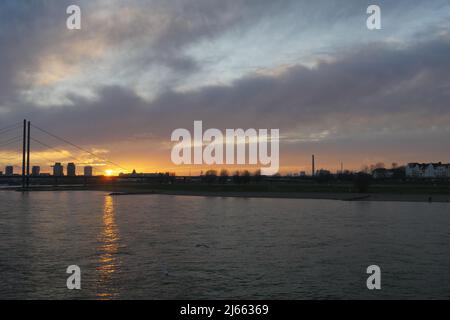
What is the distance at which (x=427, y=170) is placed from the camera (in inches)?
6196

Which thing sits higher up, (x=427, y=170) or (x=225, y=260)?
(x=427, y=170)

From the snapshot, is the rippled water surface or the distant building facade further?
the distant building facade

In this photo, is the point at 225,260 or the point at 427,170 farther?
the point at 427,170

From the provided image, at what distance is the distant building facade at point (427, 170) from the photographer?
154000mm

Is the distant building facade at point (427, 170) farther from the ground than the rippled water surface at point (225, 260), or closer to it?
farther from the ground

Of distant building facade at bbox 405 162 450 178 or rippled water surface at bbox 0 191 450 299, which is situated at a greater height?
distant building facade at bbox 405 162 450 178

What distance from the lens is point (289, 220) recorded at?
32.2 m

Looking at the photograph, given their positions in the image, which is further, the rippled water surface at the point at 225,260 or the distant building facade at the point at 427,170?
the distant building facade at the point at 427,170

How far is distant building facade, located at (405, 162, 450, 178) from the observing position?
505ft
